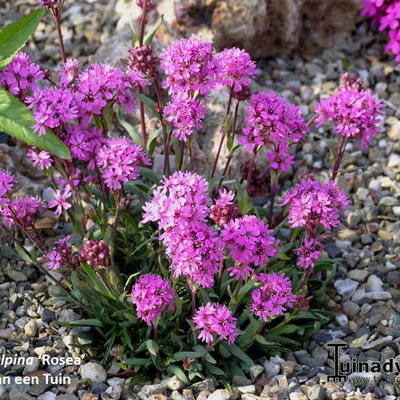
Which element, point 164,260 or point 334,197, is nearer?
point 334,197

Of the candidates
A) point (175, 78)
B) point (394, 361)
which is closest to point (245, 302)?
point (394, 361)

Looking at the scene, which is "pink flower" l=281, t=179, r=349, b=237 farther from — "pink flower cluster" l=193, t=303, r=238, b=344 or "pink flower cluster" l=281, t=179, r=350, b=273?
"pink flower cluster" l=193, t=303, r=238, b=344

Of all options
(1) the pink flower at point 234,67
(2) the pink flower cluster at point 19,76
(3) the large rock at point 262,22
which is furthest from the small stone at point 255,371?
(3) the large rock at point 262,22

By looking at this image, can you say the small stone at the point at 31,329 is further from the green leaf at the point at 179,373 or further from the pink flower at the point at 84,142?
the pink flower at the point at 84,142

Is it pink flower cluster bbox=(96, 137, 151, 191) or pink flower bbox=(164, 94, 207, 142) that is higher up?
pink flower bbox=(164, 94, 207, 142)

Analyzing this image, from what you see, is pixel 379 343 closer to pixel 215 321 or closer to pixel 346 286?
pixel 346 286

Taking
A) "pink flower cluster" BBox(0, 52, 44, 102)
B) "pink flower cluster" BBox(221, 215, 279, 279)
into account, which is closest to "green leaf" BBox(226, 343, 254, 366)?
"pink flower cluster" BBox(221, 215, 279, 279)

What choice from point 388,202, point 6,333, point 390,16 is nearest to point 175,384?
point 6,333

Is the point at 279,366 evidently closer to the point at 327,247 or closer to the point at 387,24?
the point at 327,247
